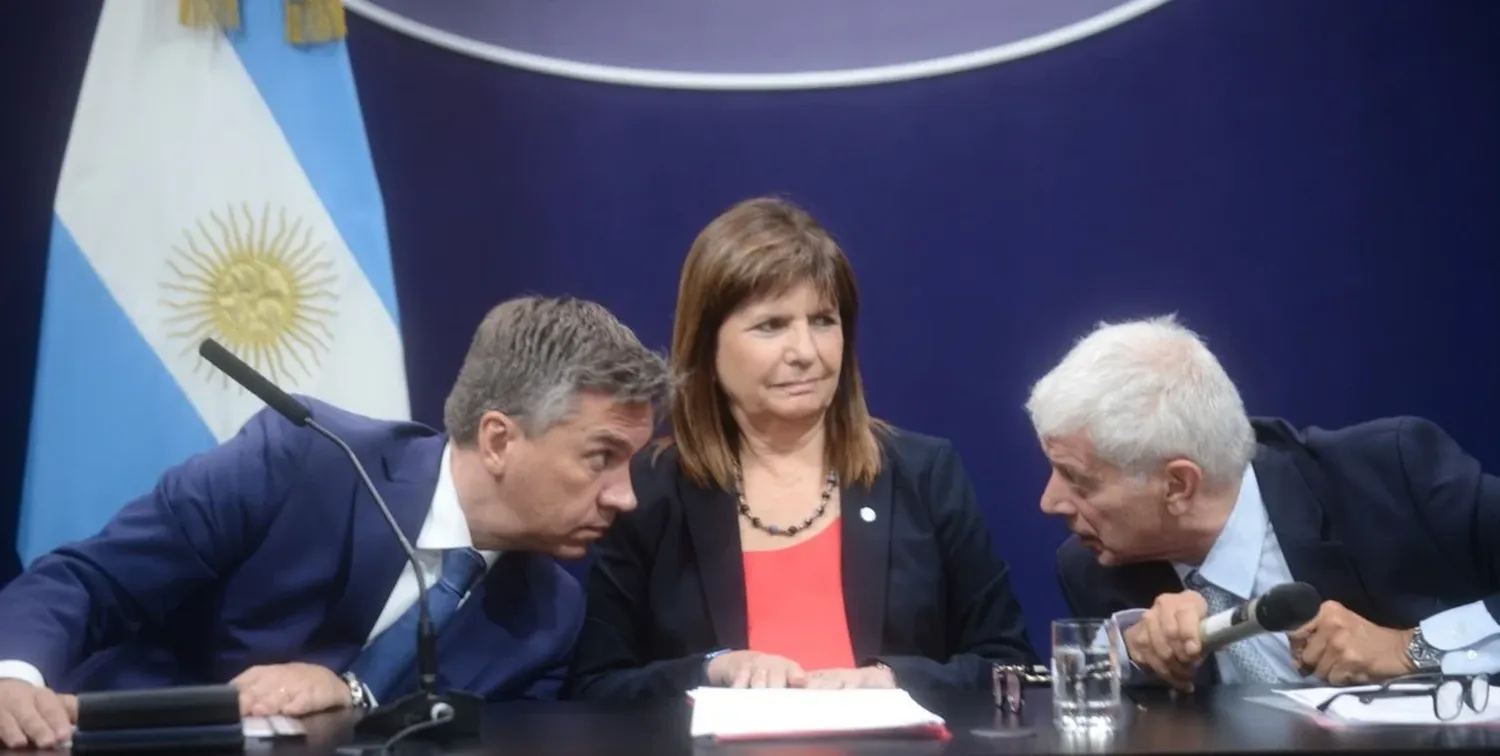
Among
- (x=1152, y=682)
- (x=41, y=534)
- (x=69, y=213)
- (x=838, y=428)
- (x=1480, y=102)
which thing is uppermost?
(x=1480, y=102)

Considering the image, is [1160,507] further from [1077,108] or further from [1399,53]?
[1399,53]

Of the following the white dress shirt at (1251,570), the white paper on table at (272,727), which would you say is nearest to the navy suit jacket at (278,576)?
the white paper on table at (272,727)

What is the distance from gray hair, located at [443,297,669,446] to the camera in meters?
2.44

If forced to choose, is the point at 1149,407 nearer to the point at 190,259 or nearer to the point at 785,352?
the point at 785,352

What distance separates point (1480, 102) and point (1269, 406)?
0.75 meters

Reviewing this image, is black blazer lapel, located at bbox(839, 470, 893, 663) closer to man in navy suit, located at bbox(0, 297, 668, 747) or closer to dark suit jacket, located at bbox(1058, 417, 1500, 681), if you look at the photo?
man in navy suit, located at bbox(0, 297, 668, 747)

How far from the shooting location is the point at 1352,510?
8.10 ft

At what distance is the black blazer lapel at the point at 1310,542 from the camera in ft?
8.00

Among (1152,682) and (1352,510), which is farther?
(1352,510)

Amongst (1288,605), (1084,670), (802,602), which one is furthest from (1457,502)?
(802,602)

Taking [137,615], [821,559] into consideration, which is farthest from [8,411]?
[821,559]

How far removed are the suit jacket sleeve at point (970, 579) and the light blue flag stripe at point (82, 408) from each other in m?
1.49

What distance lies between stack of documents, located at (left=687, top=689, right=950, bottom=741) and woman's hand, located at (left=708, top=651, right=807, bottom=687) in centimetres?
16

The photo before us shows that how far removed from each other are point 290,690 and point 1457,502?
185 cm
